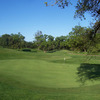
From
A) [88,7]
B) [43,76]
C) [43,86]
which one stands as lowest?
[43,86]

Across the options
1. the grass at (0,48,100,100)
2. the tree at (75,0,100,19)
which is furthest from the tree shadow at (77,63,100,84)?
the tree at (75,0,100,19)

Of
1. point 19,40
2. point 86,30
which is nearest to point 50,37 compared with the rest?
point 19,40

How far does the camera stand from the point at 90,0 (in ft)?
25.0

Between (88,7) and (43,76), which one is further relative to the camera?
(43,76)

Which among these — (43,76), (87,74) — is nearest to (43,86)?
(43,76)

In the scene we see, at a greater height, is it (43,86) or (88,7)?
(88,7)

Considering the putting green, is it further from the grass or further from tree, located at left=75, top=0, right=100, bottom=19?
tree, located at left=75, top=0, right=100, bottom=19

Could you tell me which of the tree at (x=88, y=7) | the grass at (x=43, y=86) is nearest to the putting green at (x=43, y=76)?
the grass at (x=43, y=86)

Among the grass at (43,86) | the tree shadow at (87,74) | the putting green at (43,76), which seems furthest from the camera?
the tree shadow at (87,74)

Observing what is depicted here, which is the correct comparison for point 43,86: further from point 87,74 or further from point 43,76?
point 87,74

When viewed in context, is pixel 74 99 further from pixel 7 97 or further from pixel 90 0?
pixel 90 0

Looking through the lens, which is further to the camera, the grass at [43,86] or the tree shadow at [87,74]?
the tree shadow at [87,74]

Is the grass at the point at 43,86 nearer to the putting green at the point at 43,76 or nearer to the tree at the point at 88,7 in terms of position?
the putting green at the point at 43,76

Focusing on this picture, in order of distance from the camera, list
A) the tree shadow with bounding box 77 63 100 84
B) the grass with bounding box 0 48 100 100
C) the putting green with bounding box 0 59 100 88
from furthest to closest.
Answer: the tree shadow with bounding box 77 63 100 84 → the putting green with bounding box 0 59 100 88 → the grass with bounding box 0 48 100 100
